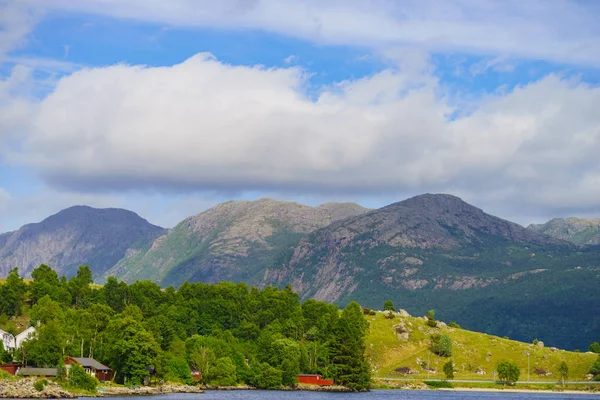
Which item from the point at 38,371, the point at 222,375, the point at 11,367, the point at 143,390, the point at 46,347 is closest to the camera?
the point at 38,371

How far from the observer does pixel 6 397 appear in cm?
13412

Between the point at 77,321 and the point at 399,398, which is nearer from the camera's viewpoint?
the point at 399,398

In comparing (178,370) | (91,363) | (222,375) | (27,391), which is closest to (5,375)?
(27,391)

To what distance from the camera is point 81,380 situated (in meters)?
155

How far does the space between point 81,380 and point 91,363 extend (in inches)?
590

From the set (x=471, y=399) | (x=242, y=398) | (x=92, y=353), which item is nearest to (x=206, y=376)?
(x=92, y=353)

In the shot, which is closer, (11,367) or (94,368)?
(94,368)

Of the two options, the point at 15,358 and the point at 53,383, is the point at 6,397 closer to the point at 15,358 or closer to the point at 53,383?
the point at 53,383

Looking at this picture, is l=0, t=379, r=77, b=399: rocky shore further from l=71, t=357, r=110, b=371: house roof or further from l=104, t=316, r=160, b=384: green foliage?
l=104, t=316, r=160, b=384: green foliage

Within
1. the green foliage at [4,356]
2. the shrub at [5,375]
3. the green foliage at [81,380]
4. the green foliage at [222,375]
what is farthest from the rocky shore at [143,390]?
the green foliage at [4,356]

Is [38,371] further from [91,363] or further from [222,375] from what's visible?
[222,375]

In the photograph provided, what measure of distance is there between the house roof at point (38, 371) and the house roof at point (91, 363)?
604 centimetres

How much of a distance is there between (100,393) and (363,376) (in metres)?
68.7

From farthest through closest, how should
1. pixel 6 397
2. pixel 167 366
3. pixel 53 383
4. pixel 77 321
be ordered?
pixel 77 321
pixel 167 366
pixel 53 383
pixel 6 397
